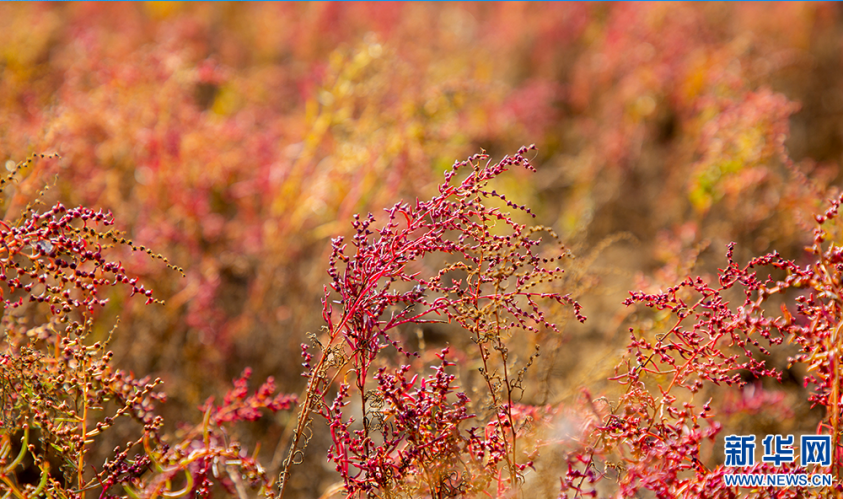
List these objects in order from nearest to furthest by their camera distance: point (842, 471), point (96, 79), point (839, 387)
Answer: point (839, 387)
point (842, 471)
point (96, 79)

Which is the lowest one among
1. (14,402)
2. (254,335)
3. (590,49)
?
(14,402)

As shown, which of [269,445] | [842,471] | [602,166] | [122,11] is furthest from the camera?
[122,11]

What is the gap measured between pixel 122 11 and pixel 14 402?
5198mm

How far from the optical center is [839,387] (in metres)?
1.15

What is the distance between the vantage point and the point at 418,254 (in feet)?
3.70

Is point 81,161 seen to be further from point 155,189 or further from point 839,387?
point 839,387

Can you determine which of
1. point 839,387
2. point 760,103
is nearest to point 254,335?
point 839,387

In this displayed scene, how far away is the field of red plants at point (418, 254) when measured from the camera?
1114mm

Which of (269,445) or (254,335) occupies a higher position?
(254,335)

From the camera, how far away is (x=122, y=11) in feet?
17.0

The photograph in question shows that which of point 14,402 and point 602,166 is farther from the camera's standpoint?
point 602,166

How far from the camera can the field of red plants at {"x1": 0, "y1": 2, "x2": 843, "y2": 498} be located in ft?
3.66

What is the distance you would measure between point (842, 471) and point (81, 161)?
3293mm

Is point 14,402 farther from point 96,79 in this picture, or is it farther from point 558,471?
point 96,79
